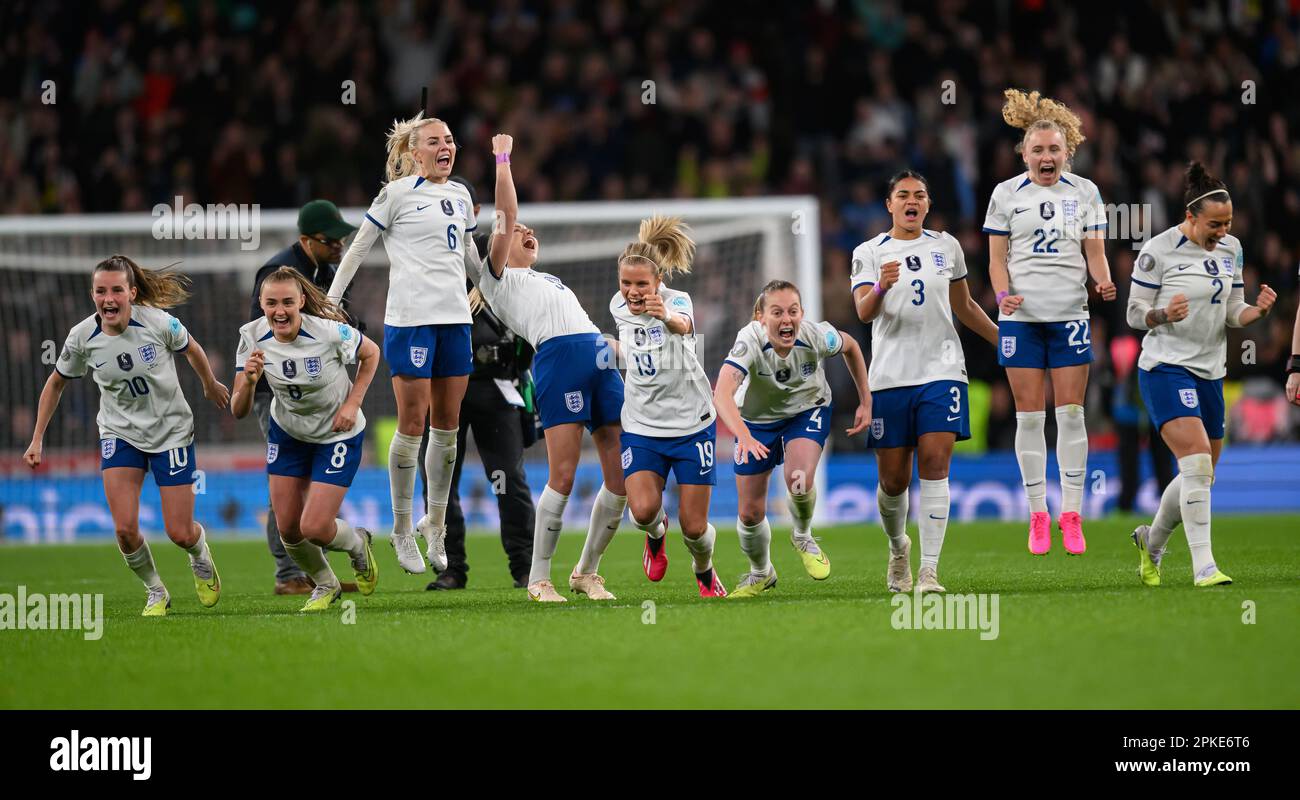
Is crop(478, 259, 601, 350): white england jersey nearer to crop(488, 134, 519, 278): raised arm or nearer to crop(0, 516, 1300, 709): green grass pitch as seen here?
crop(488, 134, 519, 278): raised arm

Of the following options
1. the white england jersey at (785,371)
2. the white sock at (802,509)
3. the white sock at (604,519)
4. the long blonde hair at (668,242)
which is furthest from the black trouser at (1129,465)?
the white sock at (604,519)

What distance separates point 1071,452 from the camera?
9.27 m

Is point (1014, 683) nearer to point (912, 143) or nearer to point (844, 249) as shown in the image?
point (844, 249)

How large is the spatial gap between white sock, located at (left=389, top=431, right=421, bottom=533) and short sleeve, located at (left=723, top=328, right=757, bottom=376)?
1983 mm

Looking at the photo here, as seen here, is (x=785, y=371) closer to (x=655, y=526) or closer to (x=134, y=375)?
(x=655, y=526)

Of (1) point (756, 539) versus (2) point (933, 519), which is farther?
(1) point (756, 539)

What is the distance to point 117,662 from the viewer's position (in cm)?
679

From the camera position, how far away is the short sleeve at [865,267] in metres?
8.70

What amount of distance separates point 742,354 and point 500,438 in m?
2.43

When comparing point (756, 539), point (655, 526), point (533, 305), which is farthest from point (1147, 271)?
point (533, 305)

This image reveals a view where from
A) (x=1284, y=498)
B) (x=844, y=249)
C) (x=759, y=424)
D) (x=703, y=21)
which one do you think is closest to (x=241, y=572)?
(x=759, y=424)

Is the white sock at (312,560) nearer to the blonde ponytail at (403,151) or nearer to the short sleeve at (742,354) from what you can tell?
Answer: the blonde ponytail at (403,151)

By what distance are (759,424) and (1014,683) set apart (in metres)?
3.77
